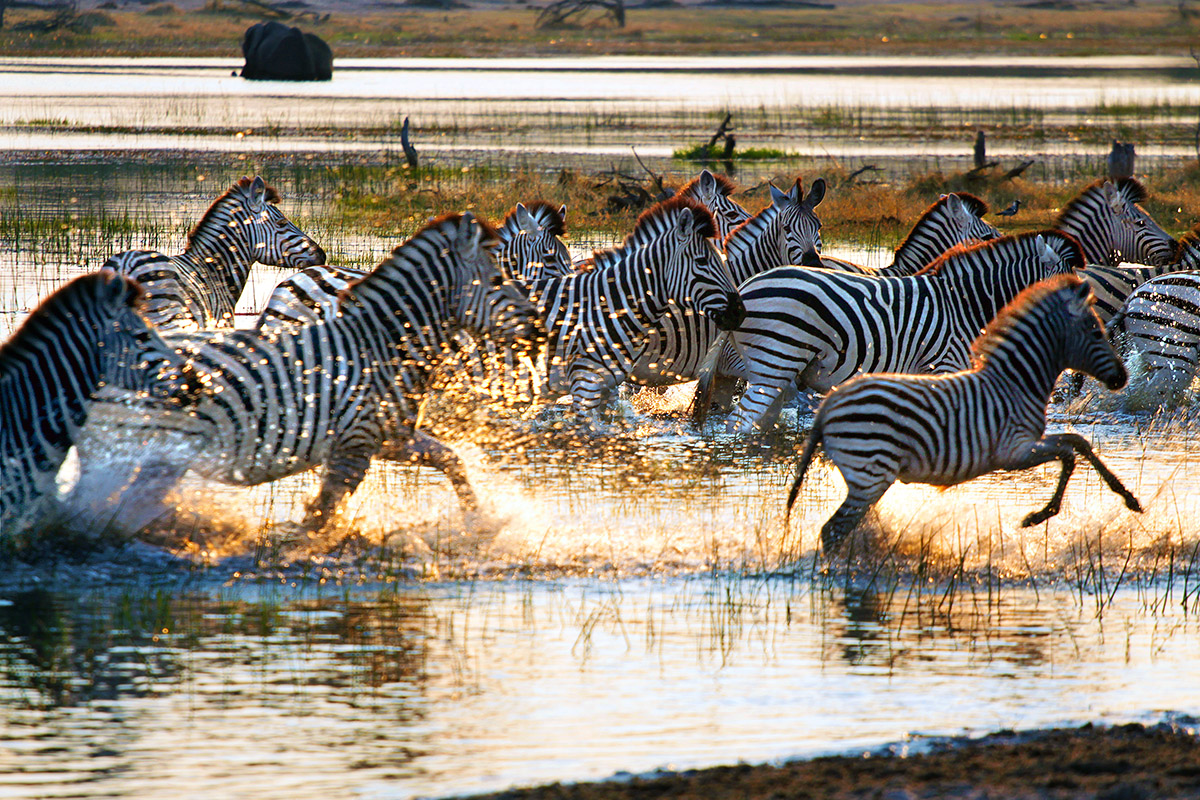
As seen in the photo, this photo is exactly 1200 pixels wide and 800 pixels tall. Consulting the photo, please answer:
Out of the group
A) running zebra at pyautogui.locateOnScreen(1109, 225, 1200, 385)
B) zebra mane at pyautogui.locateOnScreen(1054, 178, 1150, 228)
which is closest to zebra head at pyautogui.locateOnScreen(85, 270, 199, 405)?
running zebra at pyautogui.locateOnScreen(1109, 225, 1200, 385)

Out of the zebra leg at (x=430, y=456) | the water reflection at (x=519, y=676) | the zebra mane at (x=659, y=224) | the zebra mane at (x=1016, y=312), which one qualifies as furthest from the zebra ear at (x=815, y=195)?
the water reflection at (x=519, y=676)

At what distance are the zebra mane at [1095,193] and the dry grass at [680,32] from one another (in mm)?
60957

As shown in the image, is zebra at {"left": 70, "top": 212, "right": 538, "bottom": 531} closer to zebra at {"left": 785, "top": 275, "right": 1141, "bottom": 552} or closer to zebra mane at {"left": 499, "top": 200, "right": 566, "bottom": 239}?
zebra at {"left": 785, "top": 275, "right": 1141, "bottom": 552}

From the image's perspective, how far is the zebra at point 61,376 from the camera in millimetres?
7332

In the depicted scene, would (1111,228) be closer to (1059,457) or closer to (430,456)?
(1059,457)

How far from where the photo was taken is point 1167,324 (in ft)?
40.6

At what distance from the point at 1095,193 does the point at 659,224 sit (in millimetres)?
6062

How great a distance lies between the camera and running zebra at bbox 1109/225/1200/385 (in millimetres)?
12320

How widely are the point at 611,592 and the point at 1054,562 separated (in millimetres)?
2449

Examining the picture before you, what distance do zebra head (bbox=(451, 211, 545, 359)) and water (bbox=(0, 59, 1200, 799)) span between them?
1122 mm

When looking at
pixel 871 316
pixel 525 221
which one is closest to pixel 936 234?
pixel 871 316

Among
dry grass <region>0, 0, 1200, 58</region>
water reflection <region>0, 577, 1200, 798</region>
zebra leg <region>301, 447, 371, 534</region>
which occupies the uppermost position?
dry grass <region>0, 0, 1200, 58</region>

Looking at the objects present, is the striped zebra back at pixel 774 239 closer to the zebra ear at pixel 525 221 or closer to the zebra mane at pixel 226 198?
the zebra ear at pixel 525 221

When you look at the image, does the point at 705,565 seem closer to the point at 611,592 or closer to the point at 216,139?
the point at 611,592
